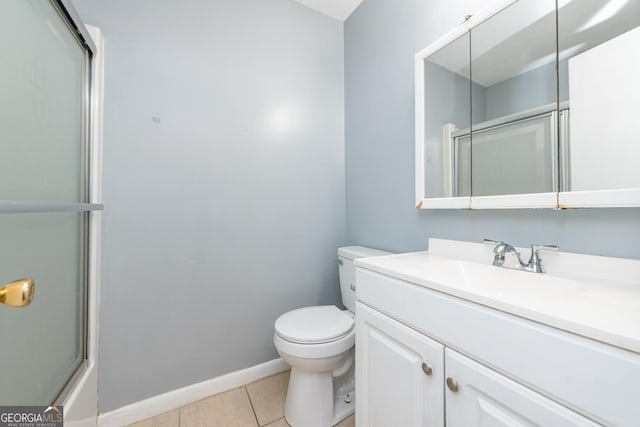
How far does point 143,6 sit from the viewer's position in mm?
1245

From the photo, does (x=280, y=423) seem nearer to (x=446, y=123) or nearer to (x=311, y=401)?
(x=311, y=401)

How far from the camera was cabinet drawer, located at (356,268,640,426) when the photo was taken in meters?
0.41

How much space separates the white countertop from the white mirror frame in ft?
0.54

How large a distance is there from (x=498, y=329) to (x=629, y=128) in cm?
69

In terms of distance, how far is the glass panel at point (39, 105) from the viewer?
0.72m

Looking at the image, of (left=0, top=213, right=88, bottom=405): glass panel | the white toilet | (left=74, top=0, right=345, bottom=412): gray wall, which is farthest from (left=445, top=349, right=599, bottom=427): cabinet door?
(left=0, top=213, right=88, bottom=405): glass panel

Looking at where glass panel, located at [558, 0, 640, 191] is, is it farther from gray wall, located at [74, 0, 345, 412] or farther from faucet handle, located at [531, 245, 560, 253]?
gray wall, located at [74, 0, 345, 412]

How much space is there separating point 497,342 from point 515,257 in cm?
46

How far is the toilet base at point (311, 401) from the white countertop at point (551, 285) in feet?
2.16

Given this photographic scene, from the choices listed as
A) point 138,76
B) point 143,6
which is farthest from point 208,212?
point 143,6

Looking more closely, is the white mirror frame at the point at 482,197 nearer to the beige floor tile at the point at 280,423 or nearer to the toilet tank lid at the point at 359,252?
the toilet tank lid at the point at 359,252

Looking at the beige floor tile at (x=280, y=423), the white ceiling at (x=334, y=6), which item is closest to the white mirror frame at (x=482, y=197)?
the white ceiling at (x=334, y=6)

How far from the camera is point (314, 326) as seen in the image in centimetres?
123

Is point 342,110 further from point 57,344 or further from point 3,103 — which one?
point 57,344
